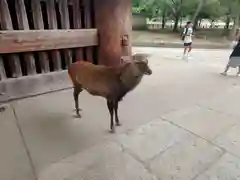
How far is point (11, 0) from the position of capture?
12.9 feet

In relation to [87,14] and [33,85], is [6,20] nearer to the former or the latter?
[33,85]

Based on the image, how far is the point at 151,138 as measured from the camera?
2932mm

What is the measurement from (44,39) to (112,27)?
1450 millimetres

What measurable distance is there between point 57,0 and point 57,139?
2869mm

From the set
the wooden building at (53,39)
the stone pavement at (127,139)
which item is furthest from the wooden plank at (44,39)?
the stone pavement at (127,139)

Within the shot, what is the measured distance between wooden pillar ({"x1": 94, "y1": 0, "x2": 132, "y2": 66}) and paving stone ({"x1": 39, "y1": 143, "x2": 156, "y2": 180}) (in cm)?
271

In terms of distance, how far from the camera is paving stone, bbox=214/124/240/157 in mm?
2727

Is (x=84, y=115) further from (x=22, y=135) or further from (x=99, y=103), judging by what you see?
(x=22, y=135)

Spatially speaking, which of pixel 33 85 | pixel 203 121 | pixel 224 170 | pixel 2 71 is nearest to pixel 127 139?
pixel 224 170

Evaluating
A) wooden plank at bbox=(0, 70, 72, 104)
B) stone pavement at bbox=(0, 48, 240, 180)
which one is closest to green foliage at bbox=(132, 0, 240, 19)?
stone pavement at bbox=(0, 48, 240, 180)

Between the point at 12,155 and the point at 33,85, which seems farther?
the point at 33,85

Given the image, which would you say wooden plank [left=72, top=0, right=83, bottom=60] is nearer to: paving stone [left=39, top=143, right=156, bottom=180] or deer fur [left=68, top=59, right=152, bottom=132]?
deer fur [left=68, top=59, right=152, bottom=132]

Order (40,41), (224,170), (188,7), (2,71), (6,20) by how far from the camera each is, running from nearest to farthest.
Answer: (224,170)
(6,20)
(2,71)
(40,41)
(188,7)

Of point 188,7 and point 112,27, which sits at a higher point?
point 188,7
